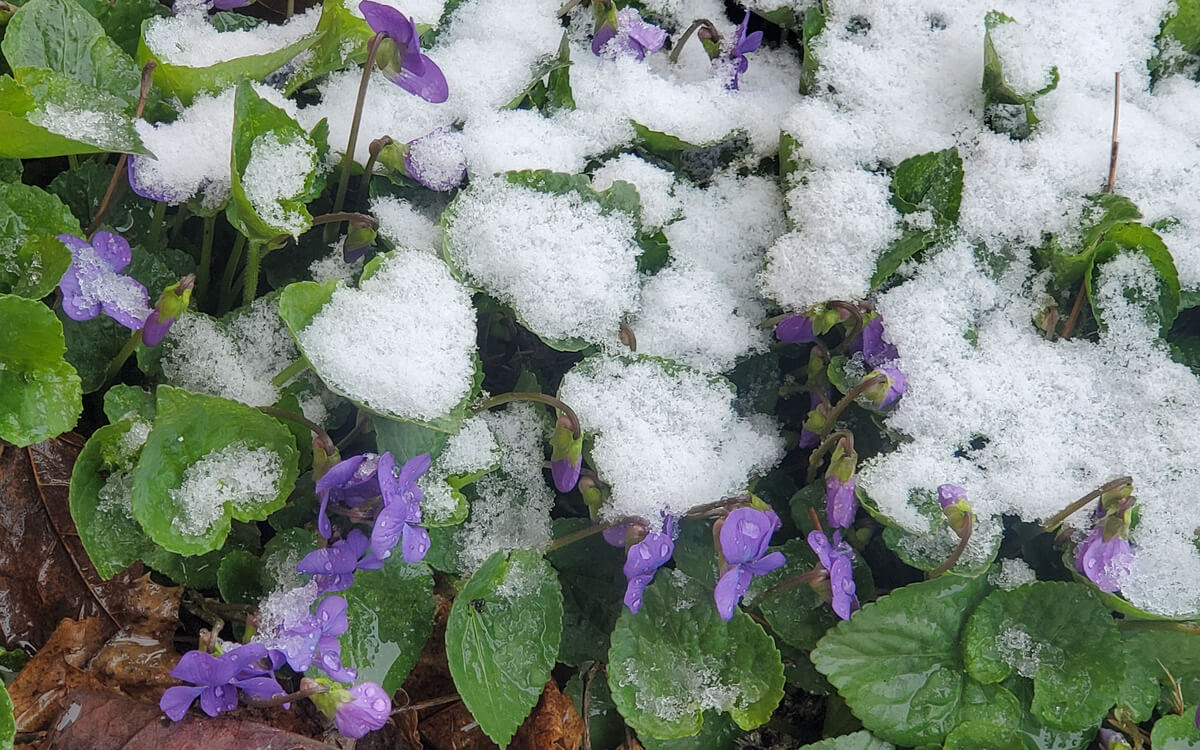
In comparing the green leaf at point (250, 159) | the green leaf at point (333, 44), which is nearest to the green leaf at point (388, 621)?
the green leaf at point (250, 159)

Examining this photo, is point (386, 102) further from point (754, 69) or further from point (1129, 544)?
point (1129, 544)

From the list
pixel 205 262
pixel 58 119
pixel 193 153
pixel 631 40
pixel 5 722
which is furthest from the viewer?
pixel 631 40

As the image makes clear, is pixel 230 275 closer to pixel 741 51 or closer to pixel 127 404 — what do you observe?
pixel 127 404

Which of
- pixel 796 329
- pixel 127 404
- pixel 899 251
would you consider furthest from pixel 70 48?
pixel 899 251

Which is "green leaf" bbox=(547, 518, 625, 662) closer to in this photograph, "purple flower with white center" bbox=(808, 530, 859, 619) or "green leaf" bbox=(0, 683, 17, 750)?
"purple flower with white center" bbox=(808, 530, 859, 619)

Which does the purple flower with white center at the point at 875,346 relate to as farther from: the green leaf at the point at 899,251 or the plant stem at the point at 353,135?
the plant stem at the point at 353,135
